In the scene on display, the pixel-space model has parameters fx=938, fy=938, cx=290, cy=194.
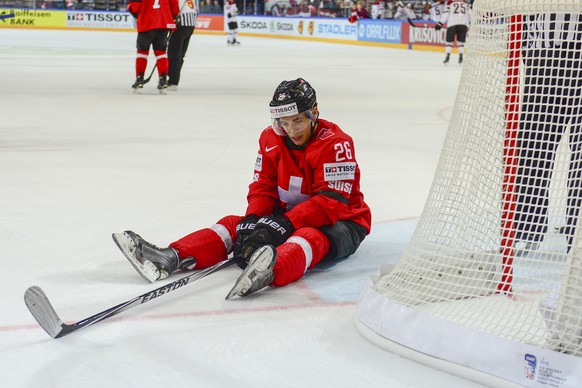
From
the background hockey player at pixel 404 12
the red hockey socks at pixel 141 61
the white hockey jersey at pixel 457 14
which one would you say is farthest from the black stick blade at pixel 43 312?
the background hockey player at pixel 404 12

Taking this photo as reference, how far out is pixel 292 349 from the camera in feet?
7.83

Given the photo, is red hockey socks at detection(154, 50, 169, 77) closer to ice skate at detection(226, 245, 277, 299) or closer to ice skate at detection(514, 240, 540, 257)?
ice skate at detection(226, 245, 277, 299)

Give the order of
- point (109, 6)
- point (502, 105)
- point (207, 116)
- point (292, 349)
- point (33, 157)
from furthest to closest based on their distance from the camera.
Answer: point (109, 6)
point (207, 116)
point (33, 157)
point (502, 105)
point (292, 349)

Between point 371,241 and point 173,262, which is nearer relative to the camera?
point 173,262

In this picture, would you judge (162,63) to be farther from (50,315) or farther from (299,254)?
(50,315)

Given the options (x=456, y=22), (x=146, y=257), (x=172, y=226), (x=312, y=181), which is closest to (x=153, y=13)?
(x=172, y=226)

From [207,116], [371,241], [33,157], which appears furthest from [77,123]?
[371,241]

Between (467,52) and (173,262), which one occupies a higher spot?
(467,52)

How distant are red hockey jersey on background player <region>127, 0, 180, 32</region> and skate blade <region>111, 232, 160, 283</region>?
6438 mm

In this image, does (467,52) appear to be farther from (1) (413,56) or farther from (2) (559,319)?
(1) (413,56)

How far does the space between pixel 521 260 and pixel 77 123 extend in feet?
17.0

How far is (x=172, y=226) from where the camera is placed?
3781mm

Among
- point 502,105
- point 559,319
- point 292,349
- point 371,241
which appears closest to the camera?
point 559,319

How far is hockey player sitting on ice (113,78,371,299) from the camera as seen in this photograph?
2.98m
